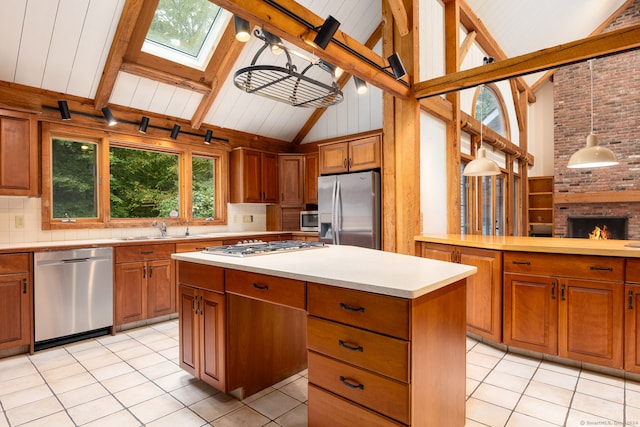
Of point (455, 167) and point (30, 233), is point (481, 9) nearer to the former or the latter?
point (455, 167)

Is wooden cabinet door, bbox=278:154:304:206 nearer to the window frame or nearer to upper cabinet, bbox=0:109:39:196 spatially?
the window frame

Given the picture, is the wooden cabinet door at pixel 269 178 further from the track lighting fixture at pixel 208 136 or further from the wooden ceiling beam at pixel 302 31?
the wooden ceiling beam at pixel 302 31

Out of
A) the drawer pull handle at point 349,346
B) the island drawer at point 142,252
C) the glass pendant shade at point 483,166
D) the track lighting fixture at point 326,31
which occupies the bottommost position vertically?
the drawer pull handle at point 349,346

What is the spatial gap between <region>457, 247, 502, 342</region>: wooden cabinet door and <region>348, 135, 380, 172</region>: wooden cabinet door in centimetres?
182

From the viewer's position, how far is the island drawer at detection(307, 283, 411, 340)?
4.46ft

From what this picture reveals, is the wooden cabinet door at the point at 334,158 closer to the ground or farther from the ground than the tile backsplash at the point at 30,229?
farther from the ground

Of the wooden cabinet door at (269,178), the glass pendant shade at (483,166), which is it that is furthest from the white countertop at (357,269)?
the wooden cabinet door at (269,178)

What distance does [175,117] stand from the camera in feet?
15.3

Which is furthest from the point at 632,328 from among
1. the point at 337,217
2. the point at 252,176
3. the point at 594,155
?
the point at 252,176

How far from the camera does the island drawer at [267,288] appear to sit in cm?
171

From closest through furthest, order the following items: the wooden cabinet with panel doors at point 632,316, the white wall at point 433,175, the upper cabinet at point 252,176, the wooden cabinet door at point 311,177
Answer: the wooden cabinet with panel doors at point 632,316 < the white wall at point 433,175 < the upper cabinet at point 252,176 < the wooden cabinet door at point 311,177

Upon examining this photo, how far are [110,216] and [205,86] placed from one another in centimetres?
199

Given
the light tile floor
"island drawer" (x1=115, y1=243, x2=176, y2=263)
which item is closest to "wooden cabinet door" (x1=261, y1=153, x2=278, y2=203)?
"island drawer" (x1=115, y1=243, x2=176, y2=263)

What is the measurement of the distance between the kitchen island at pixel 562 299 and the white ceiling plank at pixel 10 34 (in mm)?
4510
